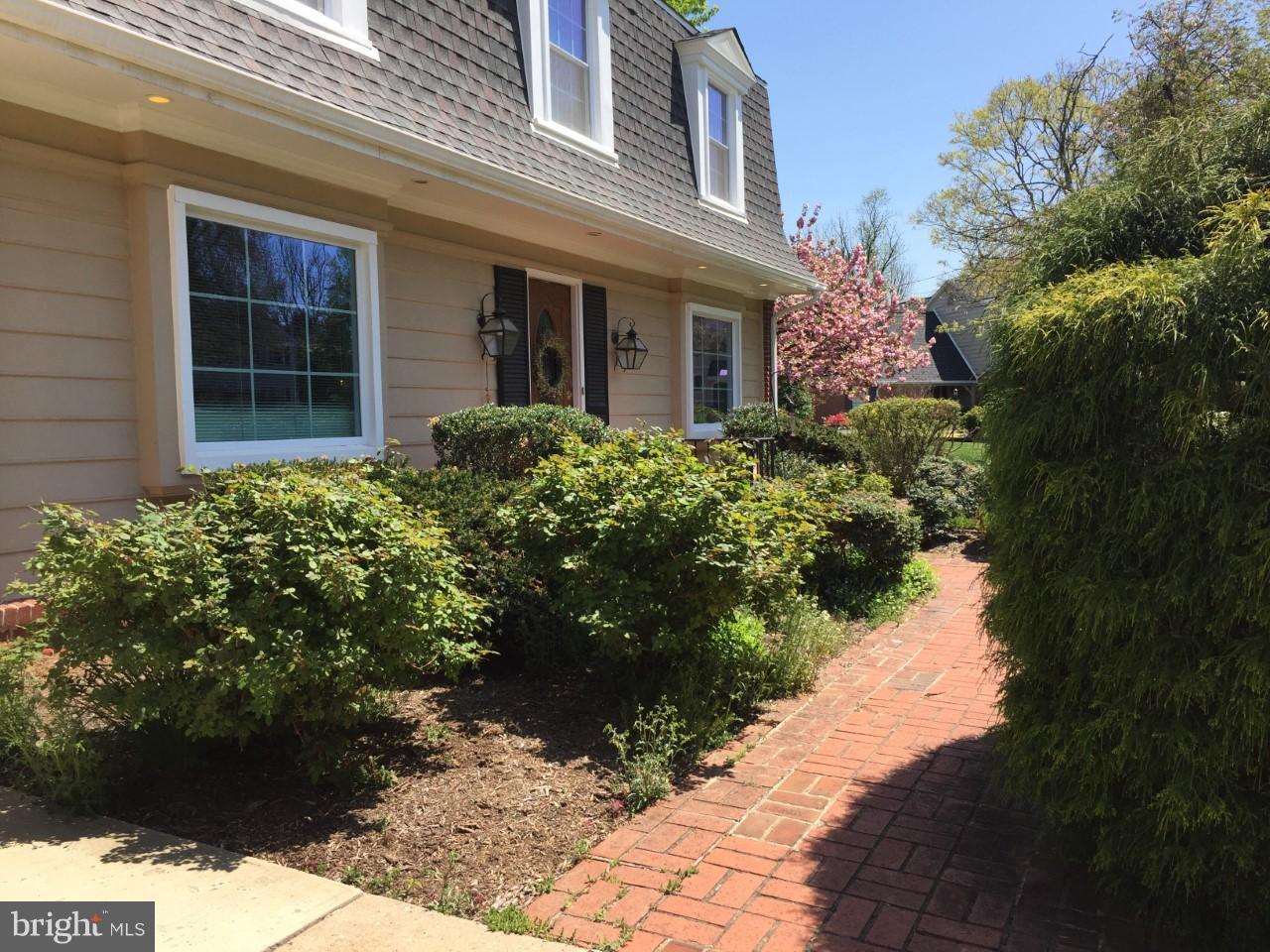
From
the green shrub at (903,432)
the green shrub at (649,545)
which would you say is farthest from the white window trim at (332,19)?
the green shrub at (903,432)

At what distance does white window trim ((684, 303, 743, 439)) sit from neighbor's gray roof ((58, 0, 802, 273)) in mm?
898

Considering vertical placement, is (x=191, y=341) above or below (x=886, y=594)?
above

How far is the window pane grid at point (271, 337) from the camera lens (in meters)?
5.43

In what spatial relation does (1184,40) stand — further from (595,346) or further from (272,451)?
(272,451)

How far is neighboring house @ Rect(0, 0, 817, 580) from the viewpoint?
4.66 meters

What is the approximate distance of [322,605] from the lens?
10.7 feet

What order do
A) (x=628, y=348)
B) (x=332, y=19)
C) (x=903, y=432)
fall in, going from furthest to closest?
(x=903, y=432)
(x=628, y=348)
(x=332, y=19)

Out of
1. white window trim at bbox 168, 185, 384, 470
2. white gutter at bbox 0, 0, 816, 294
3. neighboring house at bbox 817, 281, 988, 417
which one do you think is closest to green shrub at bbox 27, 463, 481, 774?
white window trim at bbox 168, 185, 384, 470

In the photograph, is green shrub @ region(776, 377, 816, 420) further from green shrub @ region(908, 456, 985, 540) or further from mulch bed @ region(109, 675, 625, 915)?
mulch bed @ region(109, 675, 625, 915)

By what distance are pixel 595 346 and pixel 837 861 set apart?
22.7 ft

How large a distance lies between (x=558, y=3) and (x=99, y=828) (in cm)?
814

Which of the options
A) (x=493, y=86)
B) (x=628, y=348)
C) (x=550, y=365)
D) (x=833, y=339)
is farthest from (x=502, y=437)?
(x=833, y=339)

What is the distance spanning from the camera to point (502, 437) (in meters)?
6.41

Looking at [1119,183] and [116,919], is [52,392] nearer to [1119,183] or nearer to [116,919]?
[116,919]
